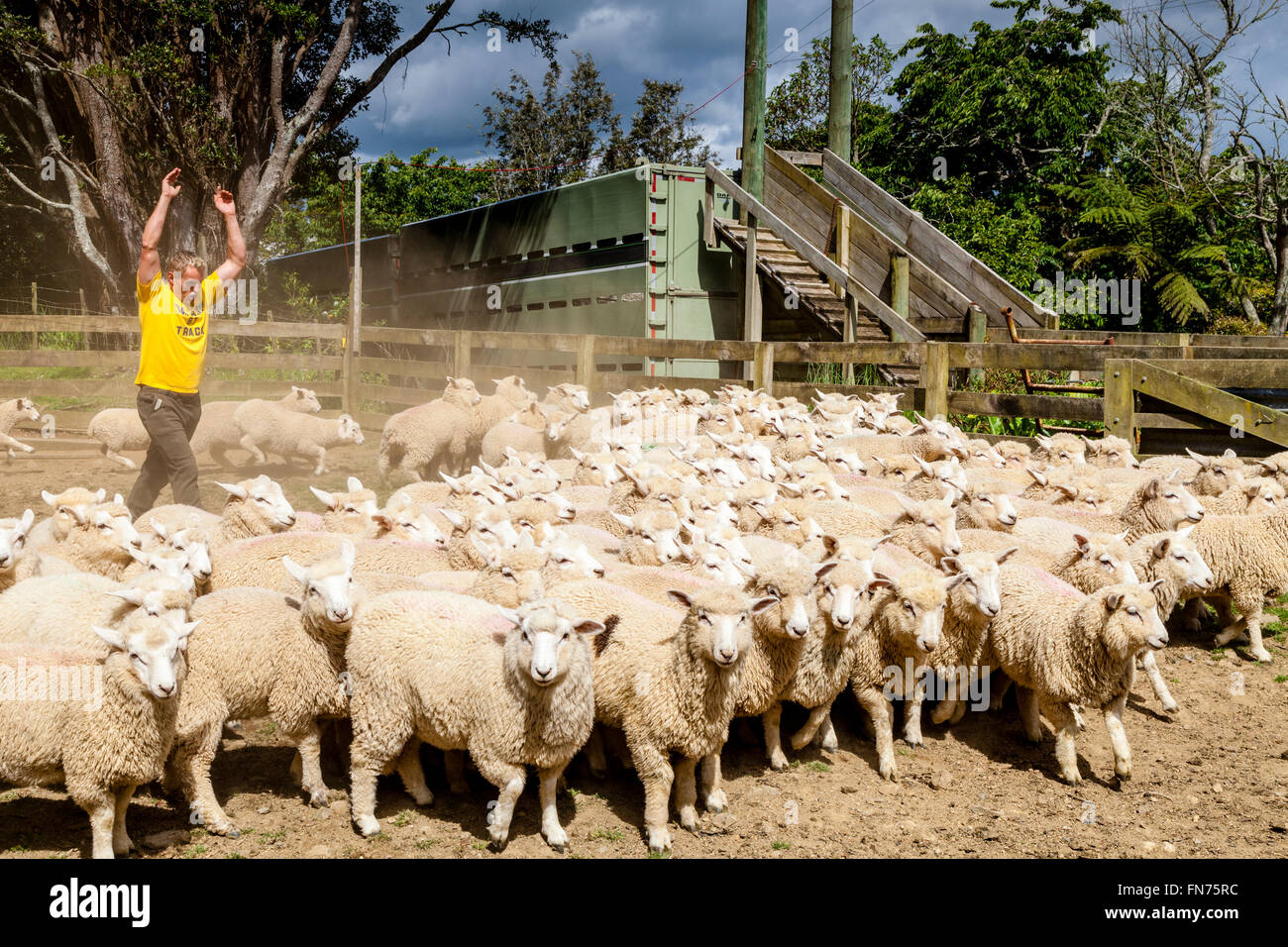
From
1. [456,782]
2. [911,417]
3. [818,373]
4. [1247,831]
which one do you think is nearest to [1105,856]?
[1247,831]

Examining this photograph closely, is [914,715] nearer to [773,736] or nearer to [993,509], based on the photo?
[773,736]

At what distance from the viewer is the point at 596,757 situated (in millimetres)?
4660

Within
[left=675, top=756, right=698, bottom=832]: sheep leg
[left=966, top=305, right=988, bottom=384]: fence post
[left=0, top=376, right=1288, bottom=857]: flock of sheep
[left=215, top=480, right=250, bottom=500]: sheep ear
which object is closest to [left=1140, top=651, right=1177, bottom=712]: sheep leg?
[left=0, top=376, right=1288, bottom=857]: flock of sheep

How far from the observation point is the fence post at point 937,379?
395 inches

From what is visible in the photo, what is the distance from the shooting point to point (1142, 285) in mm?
24125

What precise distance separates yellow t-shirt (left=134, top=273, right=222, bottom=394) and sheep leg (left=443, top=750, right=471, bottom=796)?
3.76m

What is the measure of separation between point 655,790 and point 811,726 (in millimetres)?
1129

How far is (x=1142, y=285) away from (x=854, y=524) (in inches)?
834

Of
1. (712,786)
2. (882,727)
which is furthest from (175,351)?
(882,727)

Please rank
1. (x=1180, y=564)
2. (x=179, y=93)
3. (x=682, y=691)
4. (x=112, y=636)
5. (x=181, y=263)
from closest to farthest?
1. (x=112, y=636)
2. (x=682, y=691)
3. (x=1180, y=564)
4. (x=181, y=263)
5. (x=179, y=93)
